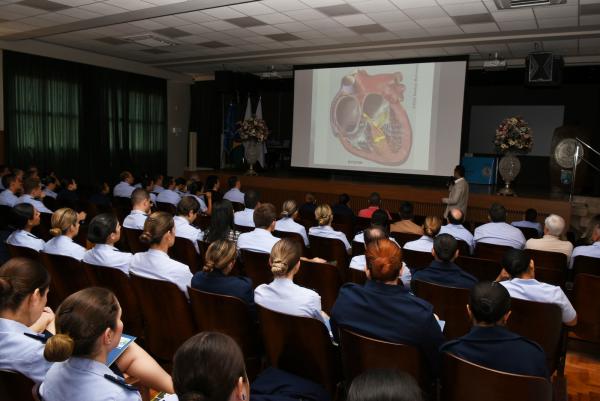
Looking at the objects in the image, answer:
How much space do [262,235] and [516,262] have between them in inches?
78.6

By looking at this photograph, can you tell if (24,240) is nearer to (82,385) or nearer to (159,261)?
(159,261)

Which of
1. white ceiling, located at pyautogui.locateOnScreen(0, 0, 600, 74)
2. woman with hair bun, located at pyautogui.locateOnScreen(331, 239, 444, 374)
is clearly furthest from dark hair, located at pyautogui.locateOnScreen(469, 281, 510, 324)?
white ceiling, located at pyautogui.locateOnScreen(0, 0, 600, 74)

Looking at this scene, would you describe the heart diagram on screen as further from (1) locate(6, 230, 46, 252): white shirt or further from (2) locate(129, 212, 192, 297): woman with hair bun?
(1) locate(6, 230, 46, 252): white shirt

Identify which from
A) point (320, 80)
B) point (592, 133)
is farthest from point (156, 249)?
point (592, 133)

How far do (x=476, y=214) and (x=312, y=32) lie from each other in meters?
4.45

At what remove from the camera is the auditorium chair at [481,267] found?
3.67 metres

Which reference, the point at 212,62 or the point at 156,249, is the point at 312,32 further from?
the point at 156,249

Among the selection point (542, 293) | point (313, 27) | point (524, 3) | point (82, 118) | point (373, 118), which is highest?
point (313, 27)

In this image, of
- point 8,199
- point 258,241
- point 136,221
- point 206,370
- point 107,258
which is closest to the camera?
point 206,370

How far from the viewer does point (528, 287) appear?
9.37 ft

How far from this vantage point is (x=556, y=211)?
25.8 ft

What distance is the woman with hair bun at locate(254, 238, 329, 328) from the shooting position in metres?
2.41

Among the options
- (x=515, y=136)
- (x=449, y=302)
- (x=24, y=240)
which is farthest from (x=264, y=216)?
(x=515, y=136)

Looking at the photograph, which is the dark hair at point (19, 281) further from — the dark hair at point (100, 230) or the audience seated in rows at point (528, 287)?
the audience seated in rows at point (528, 287)
